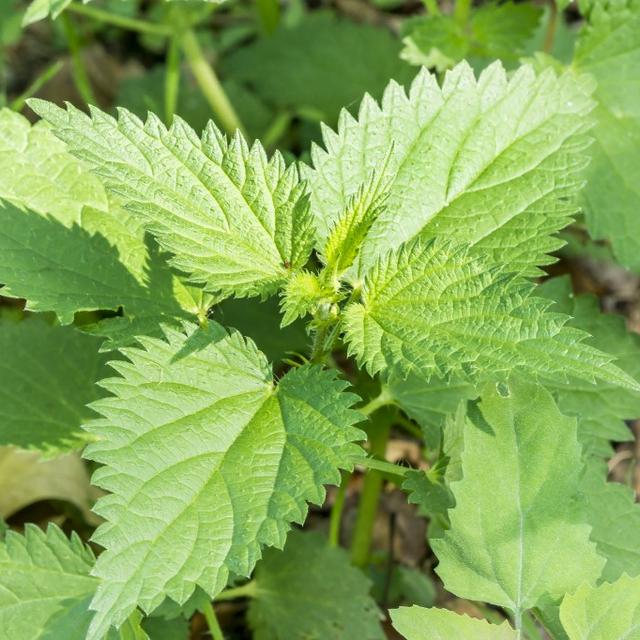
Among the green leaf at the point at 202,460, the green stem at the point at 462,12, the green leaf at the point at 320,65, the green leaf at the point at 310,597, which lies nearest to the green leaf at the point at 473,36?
the green stem at the point at 462,12

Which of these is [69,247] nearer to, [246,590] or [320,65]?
[246,590]

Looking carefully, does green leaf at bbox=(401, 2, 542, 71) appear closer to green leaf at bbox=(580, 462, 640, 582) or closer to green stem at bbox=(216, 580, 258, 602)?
green leaf at bbox=(580, 462, 640, 582)

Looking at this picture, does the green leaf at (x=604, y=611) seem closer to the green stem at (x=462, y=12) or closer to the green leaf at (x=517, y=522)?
the green leaf at (x=517, y=522)

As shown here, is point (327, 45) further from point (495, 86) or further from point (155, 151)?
point (155, 151)

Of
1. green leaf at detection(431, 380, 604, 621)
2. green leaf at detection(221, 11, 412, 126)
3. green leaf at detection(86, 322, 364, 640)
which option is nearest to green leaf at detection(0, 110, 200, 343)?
green leaf at detection(86, 322, 364, 640)

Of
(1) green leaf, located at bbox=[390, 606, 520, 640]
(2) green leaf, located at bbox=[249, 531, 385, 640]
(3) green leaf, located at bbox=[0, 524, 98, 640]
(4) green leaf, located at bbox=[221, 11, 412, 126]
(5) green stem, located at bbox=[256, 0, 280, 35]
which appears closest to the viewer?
(1) green leaf, located at bbox=[390, 606, 520, 640]
